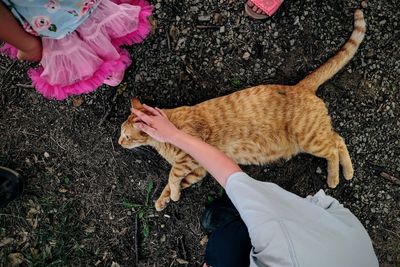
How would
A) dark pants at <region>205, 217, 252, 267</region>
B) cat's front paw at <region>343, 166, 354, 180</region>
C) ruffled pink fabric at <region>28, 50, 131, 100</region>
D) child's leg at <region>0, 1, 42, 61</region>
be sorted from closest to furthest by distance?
child's leg at <region>0, 1, 42, 61</region>, dark pants at <region>205, 217, 252, 267</region>, ruffled pink fabric at <region>28, 50, 131, 100</region>, cat's front paw at <region>343, 166, 354, 180</region>

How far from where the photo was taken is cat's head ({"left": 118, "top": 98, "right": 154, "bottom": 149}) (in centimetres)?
258

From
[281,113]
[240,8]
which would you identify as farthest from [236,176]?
[240,8]

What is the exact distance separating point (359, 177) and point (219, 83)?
1.18 metres

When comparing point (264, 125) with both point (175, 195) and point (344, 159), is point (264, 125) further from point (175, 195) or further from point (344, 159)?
point (175, 195)

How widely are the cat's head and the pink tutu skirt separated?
0.28 m

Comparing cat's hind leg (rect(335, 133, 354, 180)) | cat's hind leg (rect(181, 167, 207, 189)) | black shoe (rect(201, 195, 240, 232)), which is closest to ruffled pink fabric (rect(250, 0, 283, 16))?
cat's hind leg (rect(335, 133, 354, 180))

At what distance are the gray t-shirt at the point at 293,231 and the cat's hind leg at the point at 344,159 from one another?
914mm

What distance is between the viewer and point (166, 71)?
292cm

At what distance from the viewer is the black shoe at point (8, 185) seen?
9.45ft

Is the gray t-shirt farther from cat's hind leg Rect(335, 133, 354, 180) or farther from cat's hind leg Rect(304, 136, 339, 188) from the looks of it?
cat's hind leg Rect(335, 133, 354, 180)

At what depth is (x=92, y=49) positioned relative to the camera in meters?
2.26

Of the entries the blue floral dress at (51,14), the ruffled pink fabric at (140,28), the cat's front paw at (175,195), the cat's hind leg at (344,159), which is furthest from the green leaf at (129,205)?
the cat's hind leg at (344,159)

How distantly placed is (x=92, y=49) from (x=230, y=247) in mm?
1298

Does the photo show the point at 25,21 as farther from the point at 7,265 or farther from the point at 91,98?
the point at 7,265
